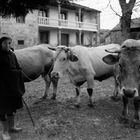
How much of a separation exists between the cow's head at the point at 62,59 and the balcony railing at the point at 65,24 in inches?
842

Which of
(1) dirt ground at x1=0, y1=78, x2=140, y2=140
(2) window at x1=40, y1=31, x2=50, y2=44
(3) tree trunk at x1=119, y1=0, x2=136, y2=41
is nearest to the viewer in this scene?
(1) dirt ground at x1=0, y1=78, x2=140, y2=140

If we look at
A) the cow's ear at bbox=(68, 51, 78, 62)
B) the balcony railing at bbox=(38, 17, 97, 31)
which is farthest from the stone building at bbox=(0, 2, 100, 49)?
the cow's ear at bbox=(68, 51, 78, 62)

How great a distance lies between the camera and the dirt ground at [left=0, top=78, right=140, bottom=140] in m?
4.00

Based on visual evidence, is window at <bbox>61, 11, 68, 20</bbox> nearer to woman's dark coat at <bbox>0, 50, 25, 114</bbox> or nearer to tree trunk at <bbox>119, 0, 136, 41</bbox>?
tree trunk at <bbox>119, 0, 136, 41</bbox>

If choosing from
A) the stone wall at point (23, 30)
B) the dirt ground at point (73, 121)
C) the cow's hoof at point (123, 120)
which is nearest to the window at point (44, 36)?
the stone wall at point (23, 30)

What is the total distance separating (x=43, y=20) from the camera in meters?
26.3

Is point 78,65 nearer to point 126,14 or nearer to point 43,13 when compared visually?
point 126,14

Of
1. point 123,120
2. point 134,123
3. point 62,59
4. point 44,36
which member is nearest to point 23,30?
point 44,36

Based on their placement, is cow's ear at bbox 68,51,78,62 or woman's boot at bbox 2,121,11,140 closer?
woman's boot at bbox 2,121,11,140

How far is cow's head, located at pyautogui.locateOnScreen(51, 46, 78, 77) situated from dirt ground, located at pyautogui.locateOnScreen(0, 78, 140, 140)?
1.03m

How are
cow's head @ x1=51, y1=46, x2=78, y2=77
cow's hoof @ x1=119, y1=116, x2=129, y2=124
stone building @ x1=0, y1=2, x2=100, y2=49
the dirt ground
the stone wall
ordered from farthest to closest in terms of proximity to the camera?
1. stone building @ x1=0, y1=2, x2=100, y2=49
2. the stone wall
3. cow's head @ x1=51, y1=46, x2=78, y2=77
4. cow's hoof @ x1=119, y1=116, x2=129, y2=124
5. the dirt ground

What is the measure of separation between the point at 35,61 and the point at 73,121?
2.28m

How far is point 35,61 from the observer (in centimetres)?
616

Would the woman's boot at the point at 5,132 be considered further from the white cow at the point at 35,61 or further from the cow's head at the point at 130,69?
the cow's head at the point at 130,69
